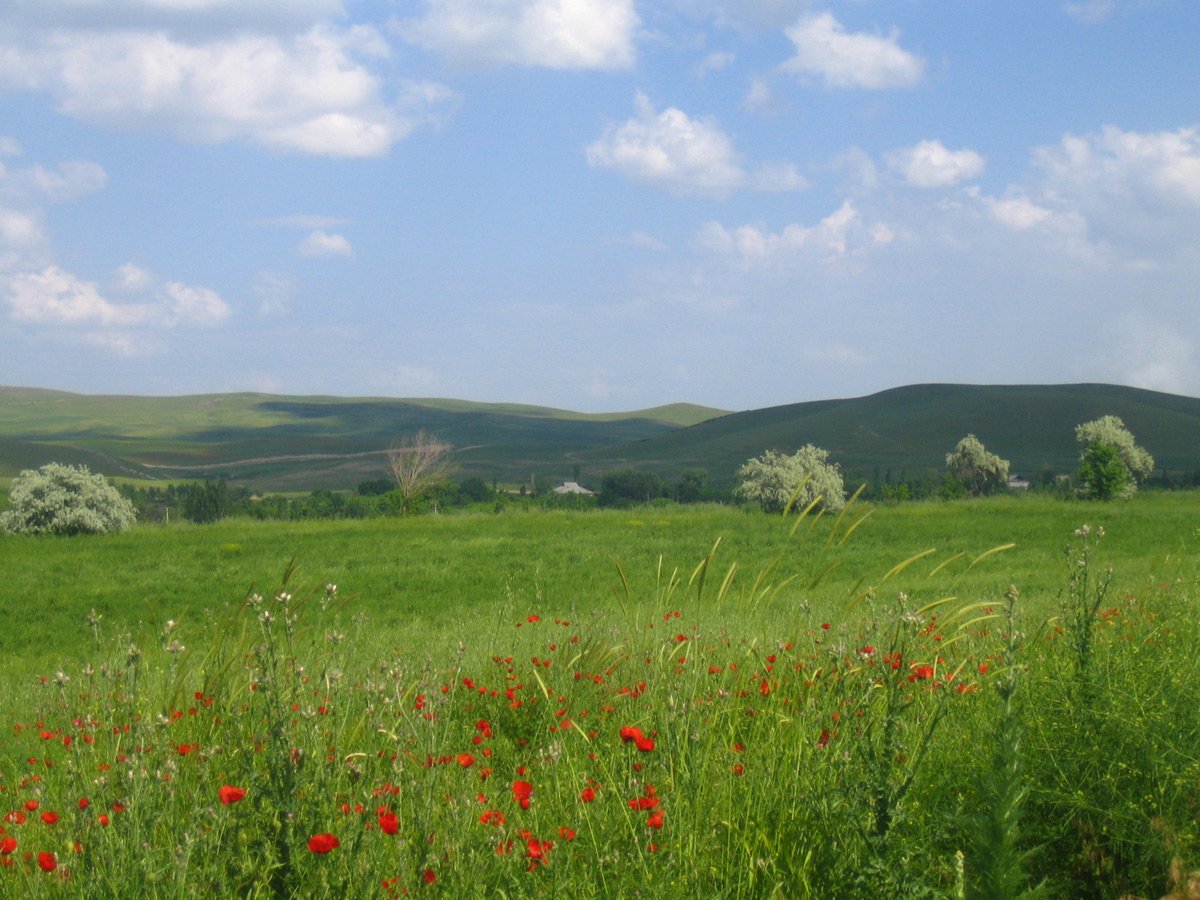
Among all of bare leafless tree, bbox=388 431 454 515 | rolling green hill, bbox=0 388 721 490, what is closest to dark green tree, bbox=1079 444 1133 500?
bare leafless tree, bbox=388 431 454 515

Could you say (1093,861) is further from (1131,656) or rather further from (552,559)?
(552,559)

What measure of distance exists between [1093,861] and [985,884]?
1160 mm

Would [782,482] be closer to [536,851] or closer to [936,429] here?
[536,851]

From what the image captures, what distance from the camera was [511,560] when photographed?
66.3ft

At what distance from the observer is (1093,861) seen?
317cm

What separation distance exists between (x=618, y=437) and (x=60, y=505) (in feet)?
442

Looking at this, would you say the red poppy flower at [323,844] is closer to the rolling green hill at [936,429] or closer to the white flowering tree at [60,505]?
the white flowering tree at [60,505]

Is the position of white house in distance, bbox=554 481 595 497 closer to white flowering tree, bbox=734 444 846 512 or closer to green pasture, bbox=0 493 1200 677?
white flowering tree, bbox=734 444 846 512

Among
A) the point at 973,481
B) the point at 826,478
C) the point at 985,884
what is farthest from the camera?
the point at 973,481

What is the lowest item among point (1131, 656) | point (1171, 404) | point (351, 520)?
point (351, 520)

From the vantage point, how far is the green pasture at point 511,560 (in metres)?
13.8

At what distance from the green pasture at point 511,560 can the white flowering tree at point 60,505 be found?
1217mm

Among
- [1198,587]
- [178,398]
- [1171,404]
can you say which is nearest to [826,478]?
[1198,587]

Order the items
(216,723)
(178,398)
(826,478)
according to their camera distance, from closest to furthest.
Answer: (216,723) < (826,478) < (178,398)
